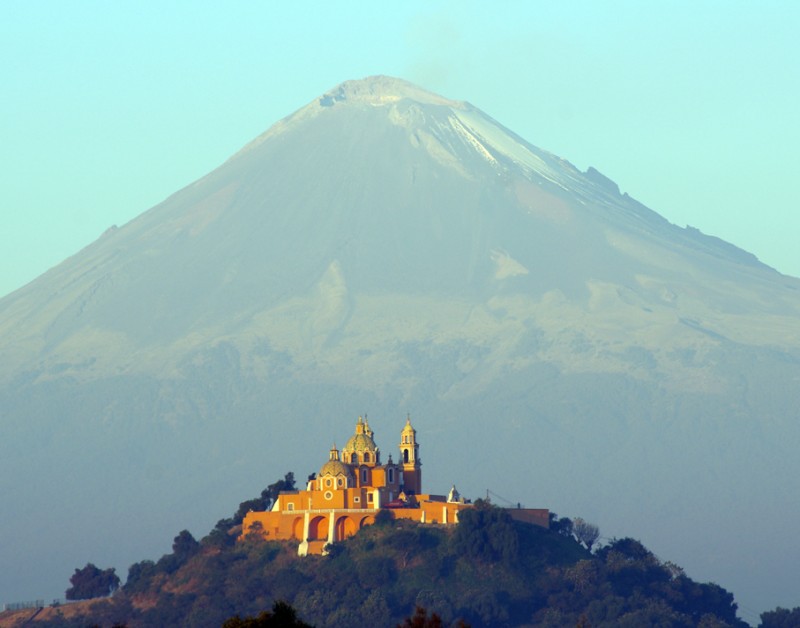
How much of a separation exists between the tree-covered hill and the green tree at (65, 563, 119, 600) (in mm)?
7307

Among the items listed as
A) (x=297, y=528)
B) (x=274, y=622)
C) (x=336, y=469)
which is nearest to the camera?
(x=274, y=622)

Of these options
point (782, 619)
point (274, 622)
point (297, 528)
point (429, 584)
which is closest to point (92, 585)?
point (297, 528)

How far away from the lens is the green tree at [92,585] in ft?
511

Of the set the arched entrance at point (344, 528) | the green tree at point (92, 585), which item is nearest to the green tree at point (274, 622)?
the arched entrance at point (344, 528)

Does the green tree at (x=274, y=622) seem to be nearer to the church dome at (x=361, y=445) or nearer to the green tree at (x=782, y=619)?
the church dome at (x=361, y=445)

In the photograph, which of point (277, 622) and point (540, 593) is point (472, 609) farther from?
point (277, 622)

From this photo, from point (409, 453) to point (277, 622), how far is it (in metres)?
72.8

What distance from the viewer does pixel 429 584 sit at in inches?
5615

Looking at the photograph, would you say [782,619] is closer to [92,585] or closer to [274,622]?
[92,585]

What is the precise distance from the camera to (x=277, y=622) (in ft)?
252

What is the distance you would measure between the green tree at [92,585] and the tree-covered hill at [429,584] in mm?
7307

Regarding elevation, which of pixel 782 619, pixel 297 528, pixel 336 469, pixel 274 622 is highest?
pixel 336 469

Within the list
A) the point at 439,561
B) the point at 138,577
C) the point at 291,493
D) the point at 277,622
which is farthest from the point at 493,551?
the point at 277,622

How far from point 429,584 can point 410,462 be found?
32.4 ft
